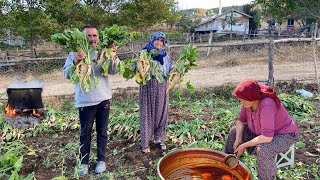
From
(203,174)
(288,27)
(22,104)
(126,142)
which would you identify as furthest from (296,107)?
(288,27)

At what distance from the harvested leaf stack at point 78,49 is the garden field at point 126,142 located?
2.83 feet

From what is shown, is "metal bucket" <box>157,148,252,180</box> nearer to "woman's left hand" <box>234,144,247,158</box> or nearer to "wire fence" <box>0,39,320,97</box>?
"woman's left hand" <box>234,144,247,158</box>

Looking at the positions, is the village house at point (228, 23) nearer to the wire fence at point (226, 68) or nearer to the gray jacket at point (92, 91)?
the wire fence at point (226, 68)

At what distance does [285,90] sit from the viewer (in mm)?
7359

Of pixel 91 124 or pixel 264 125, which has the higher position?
pixel 264 125

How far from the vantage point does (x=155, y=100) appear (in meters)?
3.80

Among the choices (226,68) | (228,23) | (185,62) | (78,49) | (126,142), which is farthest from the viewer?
(228,23)

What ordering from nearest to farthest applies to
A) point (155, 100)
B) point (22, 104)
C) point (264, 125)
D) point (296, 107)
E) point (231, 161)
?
point (264, 125) < point (231, 161) < point (155, 100) < point (22, 104) < point (296, 107)

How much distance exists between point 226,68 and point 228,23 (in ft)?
83.4

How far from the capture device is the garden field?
3.36m

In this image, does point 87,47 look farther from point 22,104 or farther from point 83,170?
point 22,104

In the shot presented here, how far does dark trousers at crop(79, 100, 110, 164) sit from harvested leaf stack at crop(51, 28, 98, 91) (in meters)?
0.33

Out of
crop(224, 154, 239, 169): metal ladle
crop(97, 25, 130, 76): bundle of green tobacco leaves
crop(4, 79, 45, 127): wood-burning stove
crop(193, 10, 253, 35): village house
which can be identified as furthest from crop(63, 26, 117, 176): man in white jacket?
crop(193, 10, 253, 35): village house

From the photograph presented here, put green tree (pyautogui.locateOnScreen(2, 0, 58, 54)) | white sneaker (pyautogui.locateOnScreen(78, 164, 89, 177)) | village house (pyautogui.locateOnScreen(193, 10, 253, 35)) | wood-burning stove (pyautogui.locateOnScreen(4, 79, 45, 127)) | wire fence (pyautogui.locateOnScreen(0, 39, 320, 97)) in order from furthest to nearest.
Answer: village house (pyautogui.locateOnScreen(193, 10, 253, 35)), green tree (pyautogui.locateOnScreen(2, 0, 58, 54)), wire fence (pyautogui.locateOnScreen(0, 39, 320, 97)), wood-burning stove (pyautogui.locateOnScreen(4, 79, 45, 127)), white sneaker (pyautogui.locateOnScreen(78, 164, 89, 177))
